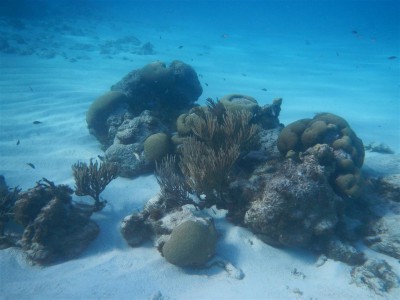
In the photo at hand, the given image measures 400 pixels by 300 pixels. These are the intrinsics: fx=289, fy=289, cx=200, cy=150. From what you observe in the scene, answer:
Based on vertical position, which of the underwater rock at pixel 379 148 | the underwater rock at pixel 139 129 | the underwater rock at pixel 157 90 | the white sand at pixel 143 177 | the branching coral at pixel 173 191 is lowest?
the white sand at pixel 143 177

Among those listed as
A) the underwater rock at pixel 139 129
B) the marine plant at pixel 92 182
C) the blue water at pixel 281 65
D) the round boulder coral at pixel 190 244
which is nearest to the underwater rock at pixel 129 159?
the underwater rock at pixel 139 129

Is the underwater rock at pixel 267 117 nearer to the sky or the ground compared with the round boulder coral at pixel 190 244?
nearer to the sky

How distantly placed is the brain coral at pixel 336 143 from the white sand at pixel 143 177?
5.13 feet

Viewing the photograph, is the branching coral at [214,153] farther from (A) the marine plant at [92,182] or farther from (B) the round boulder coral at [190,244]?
(A) the marine plant at [92,182]

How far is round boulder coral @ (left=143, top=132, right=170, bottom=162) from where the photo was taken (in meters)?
7.79

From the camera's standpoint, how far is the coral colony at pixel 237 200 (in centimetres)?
542

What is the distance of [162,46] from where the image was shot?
3872cm

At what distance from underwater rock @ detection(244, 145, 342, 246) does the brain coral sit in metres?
0.68

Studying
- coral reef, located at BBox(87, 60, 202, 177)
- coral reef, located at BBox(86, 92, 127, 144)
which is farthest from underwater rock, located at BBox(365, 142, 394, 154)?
coral reef, located at BBox(86, 92, 127, 144)

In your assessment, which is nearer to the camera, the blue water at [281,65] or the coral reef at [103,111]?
the coral reef at [103,111]

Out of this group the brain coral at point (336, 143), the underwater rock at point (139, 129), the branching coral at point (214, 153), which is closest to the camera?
the branching coral at point (214, 153)

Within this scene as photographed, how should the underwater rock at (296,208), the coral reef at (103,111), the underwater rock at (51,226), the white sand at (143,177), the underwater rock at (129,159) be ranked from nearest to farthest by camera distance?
the white sand at (143,177) < the underwater rock at (296,208) < the underwater rock at (51,226) < the underwater rock at (129,159) < the coral reef at (103,111)

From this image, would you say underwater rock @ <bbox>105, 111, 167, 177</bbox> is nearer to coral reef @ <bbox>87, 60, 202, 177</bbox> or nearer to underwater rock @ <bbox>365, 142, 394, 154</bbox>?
coral reef @ <bbox>87, 60, 202, 177</bbox>

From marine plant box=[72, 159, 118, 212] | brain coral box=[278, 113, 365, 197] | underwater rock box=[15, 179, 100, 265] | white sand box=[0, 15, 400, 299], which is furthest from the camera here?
marine plant box=[72, 159, 118, 212]
